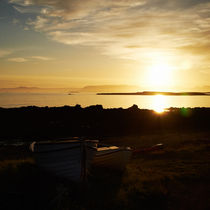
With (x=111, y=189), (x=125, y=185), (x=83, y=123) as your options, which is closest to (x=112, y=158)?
(x=125, y=185)

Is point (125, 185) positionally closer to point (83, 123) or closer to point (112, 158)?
point (112, 158)

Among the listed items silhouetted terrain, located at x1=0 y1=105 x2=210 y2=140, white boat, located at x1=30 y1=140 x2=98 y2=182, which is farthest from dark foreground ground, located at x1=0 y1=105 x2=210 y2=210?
silhouetted terrain, located at x1=0 y1=105 x2=210 y2=140

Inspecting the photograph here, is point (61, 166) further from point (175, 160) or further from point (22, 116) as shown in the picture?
point (22, 116)

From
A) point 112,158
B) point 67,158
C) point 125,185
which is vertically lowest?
point 125,185

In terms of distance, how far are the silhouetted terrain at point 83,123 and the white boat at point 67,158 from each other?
17488mm

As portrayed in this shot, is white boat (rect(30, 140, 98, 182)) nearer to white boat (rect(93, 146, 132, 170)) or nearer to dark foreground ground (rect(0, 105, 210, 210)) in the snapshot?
dark foreground ground (rect(0, 105, 210, 210))

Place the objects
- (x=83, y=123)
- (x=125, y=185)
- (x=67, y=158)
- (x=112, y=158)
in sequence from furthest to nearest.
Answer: (x=83, y=123)
(x=112, y=158)
(x=125, y=185)
(x=67, y=158)

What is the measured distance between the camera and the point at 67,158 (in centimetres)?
961

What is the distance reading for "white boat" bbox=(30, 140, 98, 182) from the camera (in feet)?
31.3

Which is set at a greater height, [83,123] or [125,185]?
Result: [83,123]

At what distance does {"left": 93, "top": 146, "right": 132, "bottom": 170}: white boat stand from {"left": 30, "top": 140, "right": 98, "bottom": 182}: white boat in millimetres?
1705

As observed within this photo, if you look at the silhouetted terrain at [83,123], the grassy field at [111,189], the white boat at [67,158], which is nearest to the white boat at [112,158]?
the grassy field at [111,189]

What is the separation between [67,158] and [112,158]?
291 centimetres

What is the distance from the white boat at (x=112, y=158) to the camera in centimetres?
1149
